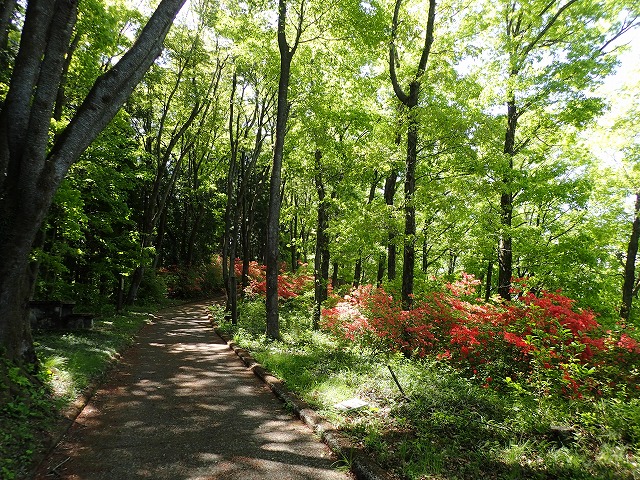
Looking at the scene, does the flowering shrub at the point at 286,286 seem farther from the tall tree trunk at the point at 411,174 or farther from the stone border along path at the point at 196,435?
the stone border along path at the point at 196,435

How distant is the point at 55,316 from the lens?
10133mm

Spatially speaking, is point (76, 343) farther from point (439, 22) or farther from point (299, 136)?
point (439, 22)

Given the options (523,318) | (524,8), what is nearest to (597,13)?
(524,8)

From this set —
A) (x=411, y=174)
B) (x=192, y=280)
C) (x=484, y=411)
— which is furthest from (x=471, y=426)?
(x=192, y=280)

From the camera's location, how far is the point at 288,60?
398 inches

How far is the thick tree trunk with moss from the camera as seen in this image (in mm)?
4668

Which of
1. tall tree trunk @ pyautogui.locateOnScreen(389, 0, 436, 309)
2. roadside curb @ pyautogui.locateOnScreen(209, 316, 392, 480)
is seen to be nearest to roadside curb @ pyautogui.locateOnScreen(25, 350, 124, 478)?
roadside curb @ pyautogui.locateOnScreen(209, 316, 392, 480)

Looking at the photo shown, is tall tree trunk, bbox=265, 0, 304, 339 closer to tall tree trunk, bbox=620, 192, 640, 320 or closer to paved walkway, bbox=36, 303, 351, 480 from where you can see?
paved walkway, bbox=36, 303, 351, 480

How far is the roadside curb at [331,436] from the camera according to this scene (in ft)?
11.6

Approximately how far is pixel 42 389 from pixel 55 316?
653cm

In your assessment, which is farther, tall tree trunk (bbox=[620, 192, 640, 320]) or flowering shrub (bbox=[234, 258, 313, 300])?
flowering shrub (bbox=[234, 258, 313, 300])

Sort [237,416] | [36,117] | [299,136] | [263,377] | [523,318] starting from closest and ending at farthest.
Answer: [36,117] → [237,416] → [523,318] → [263,377] → [299,136]

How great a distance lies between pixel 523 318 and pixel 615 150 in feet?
41.0

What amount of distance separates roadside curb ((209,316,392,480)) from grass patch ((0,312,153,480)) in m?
3.09
